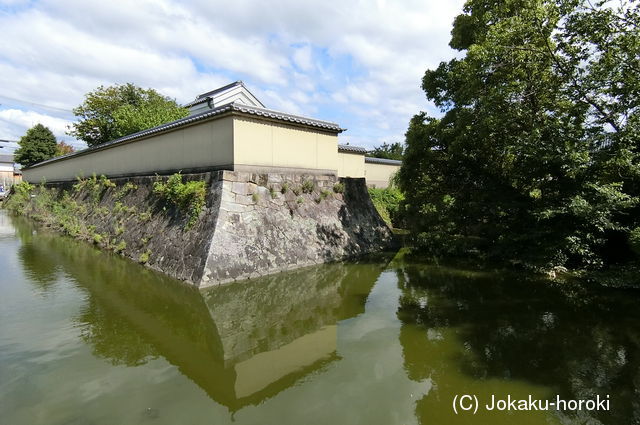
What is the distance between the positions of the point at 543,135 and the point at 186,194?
865cm

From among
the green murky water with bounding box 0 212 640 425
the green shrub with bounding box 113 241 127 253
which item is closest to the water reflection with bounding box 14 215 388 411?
Answer: the green murky water with bounding box 0 212 640 425

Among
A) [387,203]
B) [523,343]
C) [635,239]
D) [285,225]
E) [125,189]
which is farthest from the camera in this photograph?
[387,203]

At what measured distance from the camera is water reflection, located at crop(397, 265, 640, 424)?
3629mm

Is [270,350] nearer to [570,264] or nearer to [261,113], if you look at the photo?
[261,113]

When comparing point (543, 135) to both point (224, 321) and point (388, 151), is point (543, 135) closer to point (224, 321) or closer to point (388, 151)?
point (224, 321)

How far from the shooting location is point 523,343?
4.70 m

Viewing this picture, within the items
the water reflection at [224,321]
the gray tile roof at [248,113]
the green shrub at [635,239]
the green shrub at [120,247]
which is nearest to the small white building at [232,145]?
the gray tile roof at [248,113]

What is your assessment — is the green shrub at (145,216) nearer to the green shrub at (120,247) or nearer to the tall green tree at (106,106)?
the green shrub at (120,247)

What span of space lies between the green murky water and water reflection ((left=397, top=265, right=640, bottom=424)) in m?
0.02

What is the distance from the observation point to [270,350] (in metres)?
4.57

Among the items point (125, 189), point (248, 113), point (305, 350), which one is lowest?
point (305, 350)

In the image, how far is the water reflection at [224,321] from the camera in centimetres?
405

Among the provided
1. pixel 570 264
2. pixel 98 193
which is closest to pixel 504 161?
pixel 570 264

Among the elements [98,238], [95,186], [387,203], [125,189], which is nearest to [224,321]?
[98,238]
